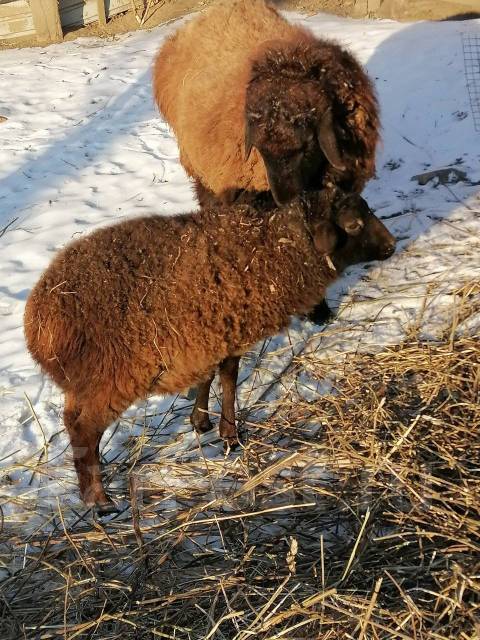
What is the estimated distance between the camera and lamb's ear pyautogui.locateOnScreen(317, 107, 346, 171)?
3789mm

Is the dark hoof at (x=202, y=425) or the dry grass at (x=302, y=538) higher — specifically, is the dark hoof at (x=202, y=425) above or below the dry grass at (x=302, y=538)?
below

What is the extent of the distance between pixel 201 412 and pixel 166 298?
90 centimetres

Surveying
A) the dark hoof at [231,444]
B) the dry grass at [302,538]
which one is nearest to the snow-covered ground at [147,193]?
the dark hoof at [231,444]

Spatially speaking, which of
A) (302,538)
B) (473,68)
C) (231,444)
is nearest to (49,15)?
(473,68)

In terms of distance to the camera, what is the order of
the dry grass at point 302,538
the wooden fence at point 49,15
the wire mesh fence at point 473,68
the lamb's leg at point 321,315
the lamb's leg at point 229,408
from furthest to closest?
the wooden fence at point 49,15 → the wire mesh fence at point 473,68 → the lamb's leg at point 321,315 → the lamb's leg at point 229,408 → the dry grass at point 302,538

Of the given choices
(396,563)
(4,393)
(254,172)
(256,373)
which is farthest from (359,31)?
(396,563)

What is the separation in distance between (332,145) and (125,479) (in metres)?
2.23

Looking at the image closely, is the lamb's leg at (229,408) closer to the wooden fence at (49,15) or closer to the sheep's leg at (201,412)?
the sheep's leg at (201,412)

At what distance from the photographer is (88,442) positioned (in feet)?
10.3

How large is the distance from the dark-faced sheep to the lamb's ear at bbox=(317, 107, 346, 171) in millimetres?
582

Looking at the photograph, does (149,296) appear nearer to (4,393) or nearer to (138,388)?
(138,388)

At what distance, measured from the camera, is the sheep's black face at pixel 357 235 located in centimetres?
331

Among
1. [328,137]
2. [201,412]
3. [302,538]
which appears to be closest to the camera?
[302,538]

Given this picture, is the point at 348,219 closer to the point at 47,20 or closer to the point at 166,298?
the point at 166,298
